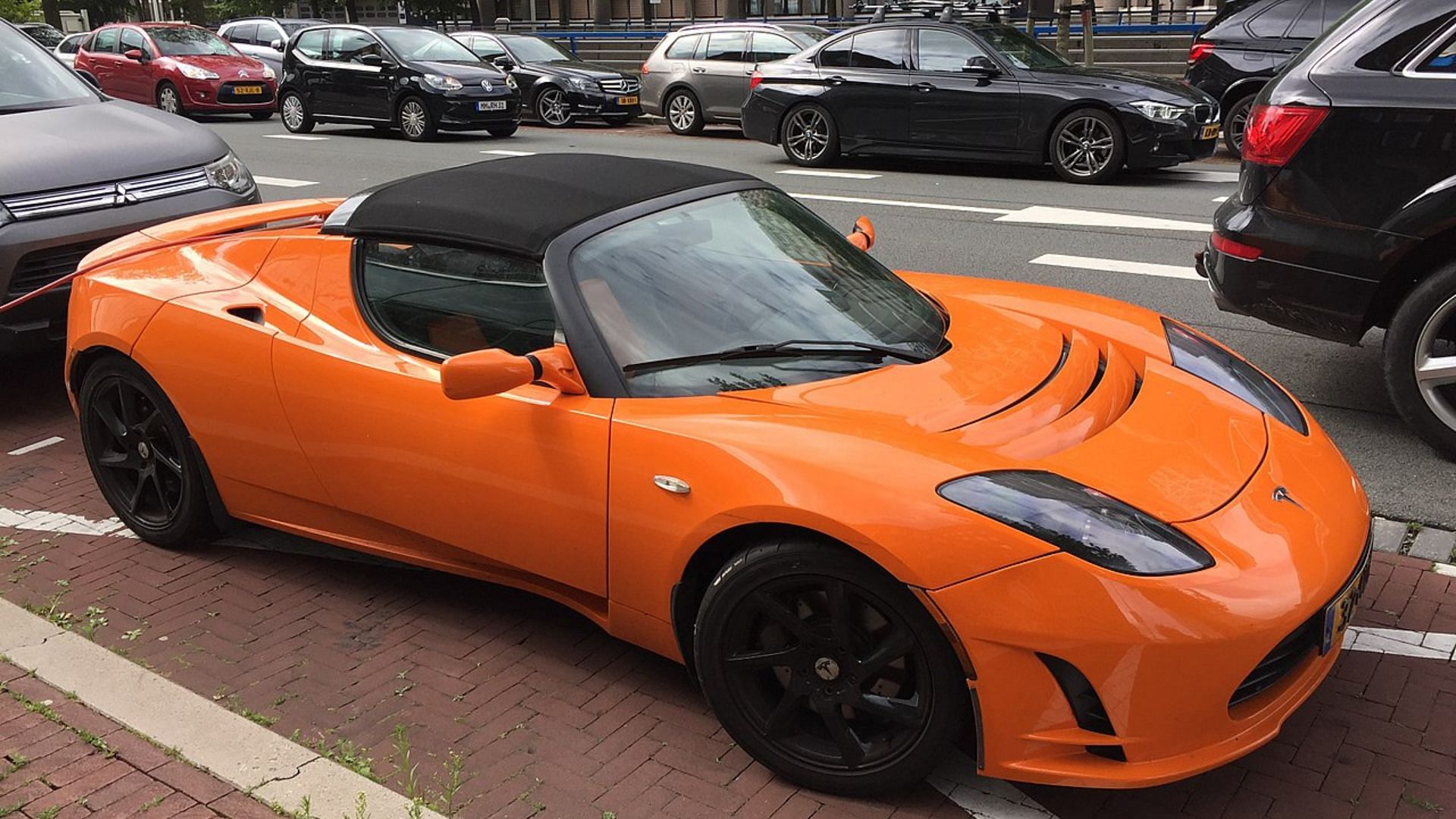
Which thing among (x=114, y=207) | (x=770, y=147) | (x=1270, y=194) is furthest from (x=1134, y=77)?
(x=114, y=207)

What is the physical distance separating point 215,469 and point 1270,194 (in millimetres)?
4204

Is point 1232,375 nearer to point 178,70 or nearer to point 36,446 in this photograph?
point 36,446

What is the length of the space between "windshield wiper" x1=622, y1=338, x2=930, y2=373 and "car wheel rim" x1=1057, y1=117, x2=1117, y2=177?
9129 millimetres

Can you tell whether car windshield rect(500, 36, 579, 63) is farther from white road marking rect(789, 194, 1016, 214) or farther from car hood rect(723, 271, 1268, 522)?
car hood rect(723, 271, 1268, 522)

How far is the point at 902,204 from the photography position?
1105 cm

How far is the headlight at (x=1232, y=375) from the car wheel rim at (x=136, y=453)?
3.32 meters

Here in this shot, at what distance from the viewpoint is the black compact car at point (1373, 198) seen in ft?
15.5

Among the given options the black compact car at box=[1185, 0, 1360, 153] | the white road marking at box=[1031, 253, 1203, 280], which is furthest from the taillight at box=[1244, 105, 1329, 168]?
the black compact car at box=[1185, 0, 1360, 153]

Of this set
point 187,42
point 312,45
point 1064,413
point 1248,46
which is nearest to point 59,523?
point 1064,413

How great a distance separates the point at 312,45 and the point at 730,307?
17394 mm

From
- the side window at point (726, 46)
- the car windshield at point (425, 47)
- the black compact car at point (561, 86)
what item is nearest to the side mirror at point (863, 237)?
the side window at point (726, 46)

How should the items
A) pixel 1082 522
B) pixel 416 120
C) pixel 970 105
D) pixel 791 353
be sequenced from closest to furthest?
1. pixel 1082 522
2. pixel 791 353
3. pixel 970 105
4. pixel 416 120

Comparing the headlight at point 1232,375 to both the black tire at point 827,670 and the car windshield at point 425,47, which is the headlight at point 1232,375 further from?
the car windshield at point 425,47

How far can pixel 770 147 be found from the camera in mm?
16344
